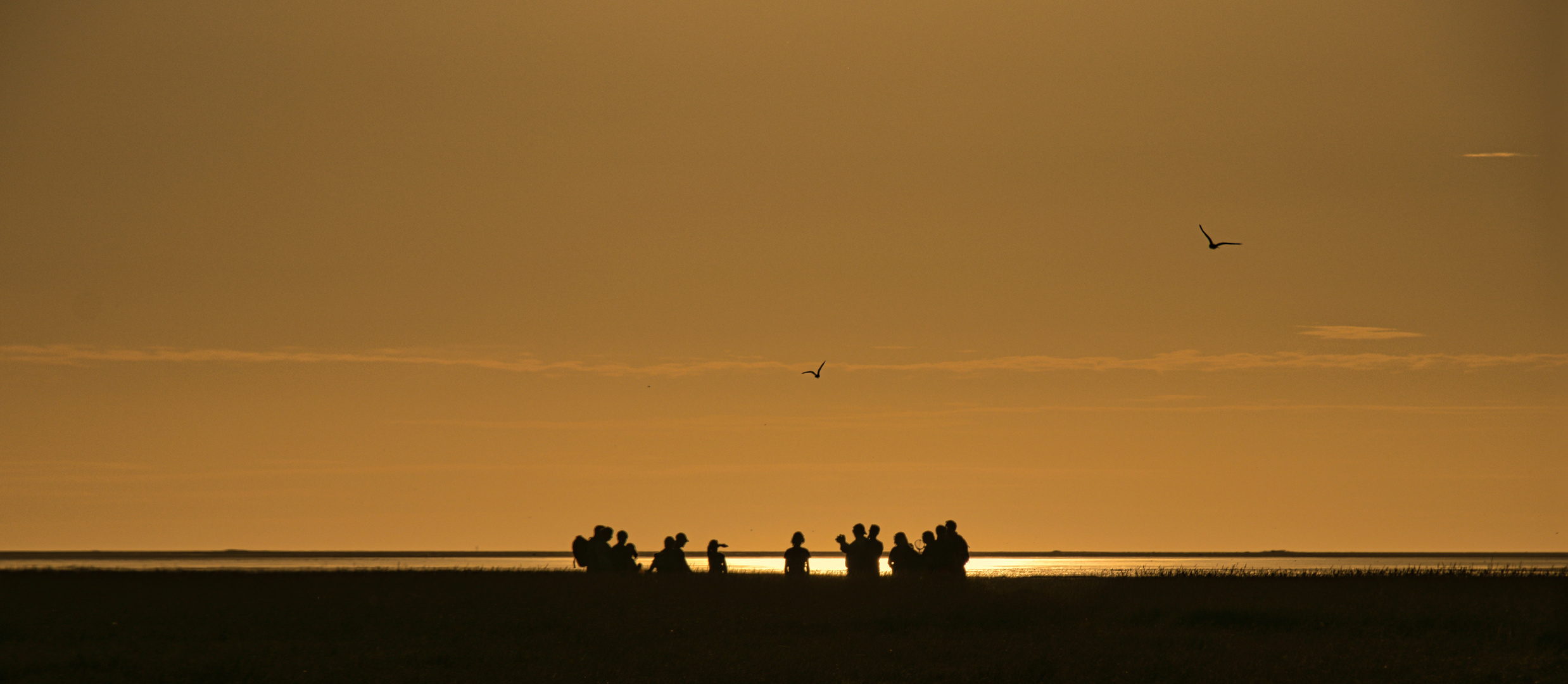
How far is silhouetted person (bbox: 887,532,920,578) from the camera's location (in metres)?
26.8

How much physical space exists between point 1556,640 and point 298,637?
54.6 ft

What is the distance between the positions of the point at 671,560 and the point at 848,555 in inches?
147

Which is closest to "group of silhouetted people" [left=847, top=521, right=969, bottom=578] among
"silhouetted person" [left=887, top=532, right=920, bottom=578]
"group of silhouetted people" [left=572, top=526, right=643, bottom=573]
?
"silhouetted person" [left=887, top=532, right=920, bottom=578]

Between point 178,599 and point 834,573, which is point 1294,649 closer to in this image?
point 834,573

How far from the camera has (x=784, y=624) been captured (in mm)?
19984

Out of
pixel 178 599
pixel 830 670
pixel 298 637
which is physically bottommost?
pixel 830 670

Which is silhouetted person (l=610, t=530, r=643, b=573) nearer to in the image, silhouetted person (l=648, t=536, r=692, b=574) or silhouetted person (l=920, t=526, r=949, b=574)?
silhouetted person (l=648, t=536, r=692, b=574)

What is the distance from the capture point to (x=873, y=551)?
1096 inches

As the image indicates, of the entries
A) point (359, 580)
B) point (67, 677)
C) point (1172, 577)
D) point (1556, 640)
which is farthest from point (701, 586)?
point (1556, 640)

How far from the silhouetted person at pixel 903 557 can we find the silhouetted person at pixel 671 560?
4266mm

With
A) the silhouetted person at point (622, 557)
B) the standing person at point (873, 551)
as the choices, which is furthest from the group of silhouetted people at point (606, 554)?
the standing person at point (873, 551)

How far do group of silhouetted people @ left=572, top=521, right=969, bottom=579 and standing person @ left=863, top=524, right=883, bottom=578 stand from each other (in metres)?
0.01

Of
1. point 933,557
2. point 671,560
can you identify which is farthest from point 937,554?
point 671,560

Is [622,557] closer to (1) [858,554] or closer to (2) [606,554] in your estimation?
(2) [606,554]
